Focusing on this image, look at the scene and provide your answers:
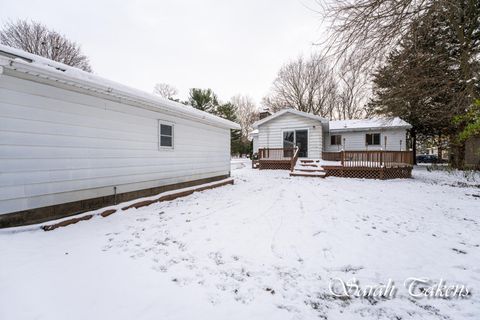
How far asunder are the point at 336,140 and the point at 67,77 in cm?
1775

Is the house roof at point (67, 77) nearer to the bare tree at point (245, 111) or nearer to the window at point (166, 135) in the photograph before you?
the window at point (166, 135)

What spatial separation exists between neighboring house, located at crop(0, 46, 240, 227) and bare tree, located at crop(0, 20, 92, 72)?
18.4 m

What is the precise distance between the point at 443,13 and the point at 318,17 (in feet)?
8.07

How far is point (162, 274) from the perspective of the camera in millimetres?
2363

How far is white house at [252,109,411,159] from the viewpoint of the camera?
14.2 metres

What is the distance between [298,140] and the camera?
14.8 meters

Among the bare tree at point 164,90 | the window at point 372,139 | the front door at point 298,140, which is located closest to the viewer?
the front door at point 298,140

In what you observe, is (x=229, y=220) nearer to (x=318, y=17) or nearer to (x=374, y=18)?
(x=318, y=17)

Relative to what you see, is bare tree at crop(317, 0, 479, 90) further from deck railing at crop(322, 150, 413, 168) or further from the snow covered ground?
deck railing at crop(322, 150, 413, 168)

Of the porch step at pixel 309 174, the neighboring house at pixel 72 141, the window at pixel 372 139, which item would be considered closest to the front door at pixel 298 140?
the porch step at pixel 309 174

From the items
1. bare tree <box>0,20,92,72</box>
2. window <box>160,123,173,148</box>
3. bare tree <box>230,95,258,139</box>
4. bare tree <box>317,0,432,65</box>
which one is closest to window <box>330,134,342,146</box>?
bare tree <box>317,0,432,65</box>

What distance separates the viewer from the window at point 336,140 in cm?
1714

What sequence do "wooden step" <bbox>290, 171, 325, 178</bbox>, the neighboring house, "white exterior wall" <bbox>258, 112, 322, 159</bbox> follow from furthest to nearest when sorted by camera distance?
"white exterior wall" <bbox>258, 112, 322, 159</bbox>
"wooden step" <bbox>290, 171, 325, 178</bbox>
the neighboring house

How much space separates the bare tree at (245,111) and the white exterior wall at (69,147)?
32.1 metres
